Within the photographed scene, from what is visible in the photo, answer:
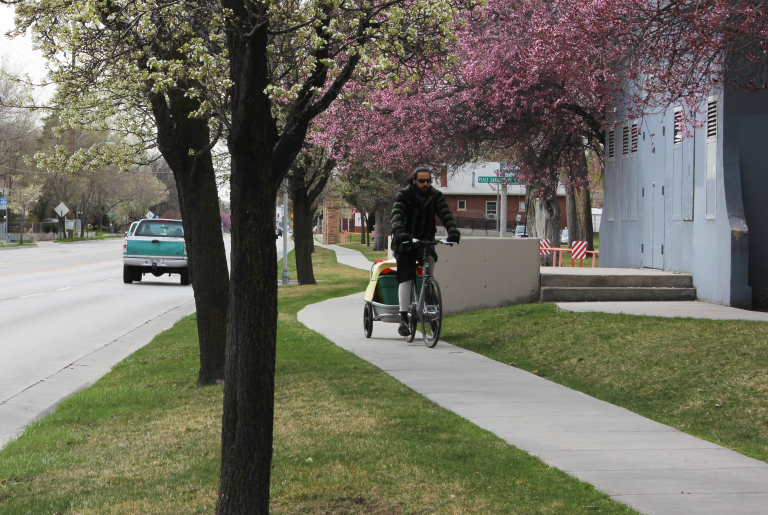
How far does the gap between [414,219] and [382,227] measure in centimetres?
4365

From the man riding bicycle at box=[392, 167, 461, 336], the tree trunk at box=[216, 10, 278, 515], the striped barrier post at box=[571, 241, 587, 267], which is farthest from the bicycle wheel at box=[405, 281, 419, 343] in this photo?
the striped barrier post at box=[571, 241, 587, 267]

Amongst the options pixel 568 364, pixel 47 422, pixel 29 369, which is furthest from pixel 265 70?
pixel 29 369

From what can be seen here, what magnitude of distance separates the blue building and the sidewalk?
5332 millimetres

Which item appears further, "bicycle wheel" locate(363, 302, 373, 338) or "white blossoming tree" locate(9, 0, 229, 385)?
"bicycle wheel" locate(363, 302, 373, 338)

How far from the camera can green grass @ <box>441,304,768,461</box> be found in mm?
6898

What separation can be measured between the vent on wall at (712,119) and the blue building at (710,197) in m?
0.02

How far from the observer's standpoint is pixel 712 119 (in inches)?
539

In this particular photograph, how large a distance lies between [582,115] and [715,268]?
640 centimetres

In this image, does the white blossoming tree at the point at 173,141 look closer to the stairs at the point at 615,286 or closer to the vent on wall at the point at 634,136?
the stairs at the point at 615,286

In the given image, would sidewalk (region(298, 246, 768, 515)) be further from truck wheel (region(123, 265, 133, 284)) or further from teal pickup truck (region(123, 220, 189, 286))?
truck wheel (region(123, 265, 133, 284))

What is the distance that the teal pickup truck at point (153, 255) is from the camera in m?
26.2

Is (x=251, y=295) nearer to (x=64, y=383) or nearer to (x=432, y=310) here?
(x=64, y=383)

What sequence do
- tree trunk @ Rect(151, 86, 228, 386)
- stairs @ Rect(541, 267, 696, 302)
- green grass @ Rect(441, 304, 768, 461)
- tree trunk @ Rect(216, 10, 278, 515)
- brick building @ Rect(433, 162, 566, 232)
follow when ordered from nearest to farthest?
tree trunk @ Rect(216, 10, 278, 515) → green grass @ Rect(441, 304, 768, 461) → tree trunk @ Rect(151, 86, 228, 386) → stairs @ Rect(541, 267, 696, 302) → brick building @ Rect(433, 162, 566, 232)

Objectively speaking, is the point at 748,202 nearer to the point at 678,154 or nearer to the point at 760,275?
the point at 760,275
